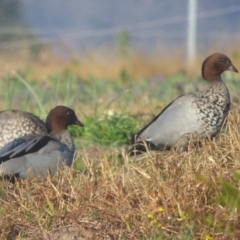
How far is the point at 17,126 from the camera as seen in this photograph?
762 centimetres

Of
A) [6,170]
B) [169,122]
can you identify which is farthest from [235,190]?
[169,122]

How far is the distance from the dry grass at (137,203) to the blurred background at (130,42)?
9.94 meters

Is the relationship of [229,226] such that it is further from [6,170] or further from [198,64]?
[198,64]

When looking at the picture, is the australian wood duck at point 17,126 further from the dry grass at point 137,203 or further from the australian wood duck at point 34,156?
the dry grass at point 137,203

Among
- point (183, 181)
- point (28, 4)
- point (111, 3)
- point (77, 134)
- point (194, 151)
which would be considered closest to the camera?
point (183, 181)

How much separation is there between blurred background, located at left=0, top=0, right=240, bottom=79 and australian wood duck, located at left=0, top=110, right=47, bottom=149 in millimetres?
8041

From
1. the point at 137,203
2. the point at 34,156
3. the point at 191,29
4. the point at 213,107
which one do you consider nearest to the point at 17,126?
the point at 34,156

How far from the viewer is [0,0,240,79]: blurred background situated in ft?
54.0

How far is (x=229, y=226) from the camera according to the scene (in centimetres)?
497

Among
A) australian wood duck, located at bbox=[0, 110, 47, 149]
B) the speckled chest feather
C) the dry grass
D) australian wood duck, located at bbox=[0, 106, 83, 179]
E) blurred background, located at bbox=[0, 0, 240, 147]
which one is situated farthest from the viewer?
blurred background, located at bbox=[0, 0, 240, 147]

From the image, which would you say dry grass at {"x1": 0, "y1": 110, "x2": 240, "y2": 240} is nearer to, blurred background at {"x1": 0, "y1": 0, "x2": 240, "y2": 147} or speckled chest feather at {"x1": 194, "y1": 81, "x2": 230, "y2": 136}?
speckled chest feather at {"x1": 194, "y1": 81, "x2": 230, "y2": 136}

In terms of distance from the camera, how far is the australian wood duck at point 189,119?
7281 millimetres

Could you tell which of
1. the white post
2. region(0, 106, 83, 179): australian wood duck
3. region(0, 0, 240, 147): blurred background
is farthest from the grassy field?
the white post

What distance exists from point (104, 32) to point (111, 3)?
4.29 m
